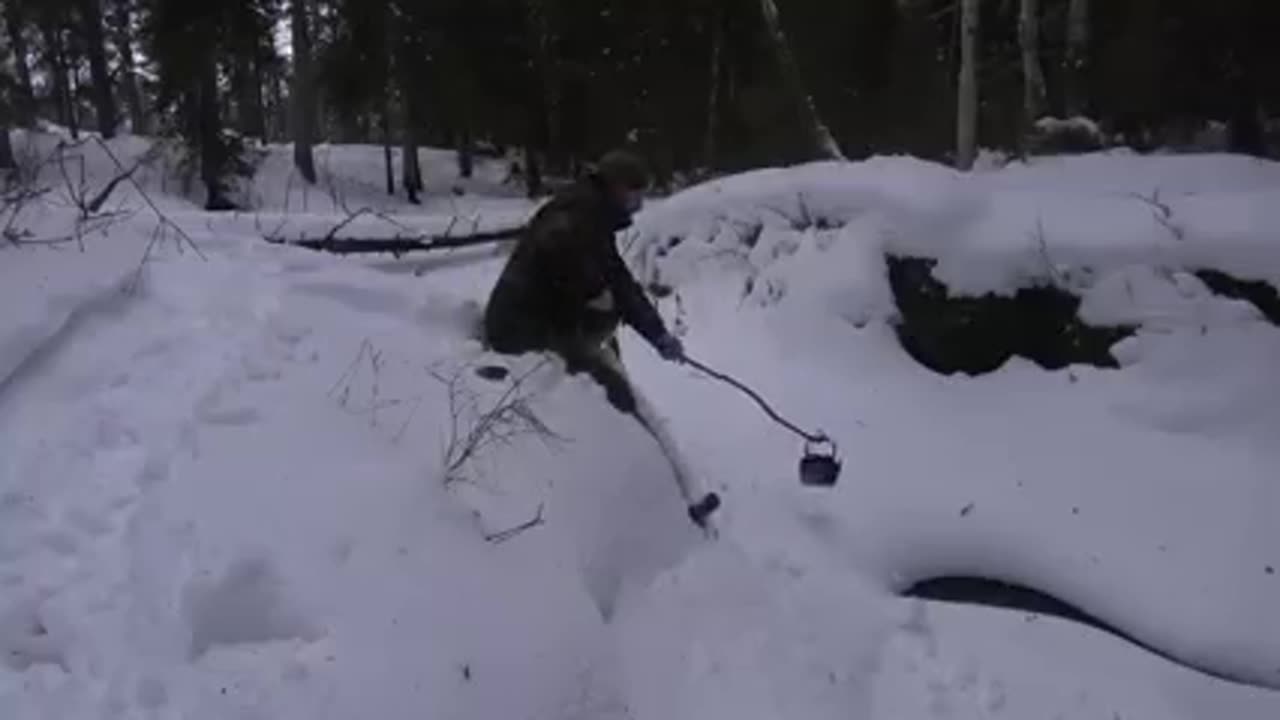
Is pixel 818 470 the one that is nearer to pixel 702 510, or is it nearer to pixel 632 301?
pixel 702 510

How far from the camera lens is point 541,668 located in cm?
356

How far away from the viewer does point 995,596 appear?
16.1ft

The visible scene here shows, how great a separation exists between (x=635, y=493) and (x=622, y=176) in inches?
58.0

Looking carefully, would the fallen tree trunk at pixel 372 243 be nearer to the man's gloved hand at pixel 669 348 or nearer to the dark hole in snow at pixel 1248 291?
the man's gloved hand at pixel 669 348

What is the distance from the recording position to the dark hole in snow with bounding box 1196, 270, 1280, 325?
6148 mm

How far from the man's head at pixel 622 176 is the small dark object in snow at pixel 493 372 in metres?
0.95

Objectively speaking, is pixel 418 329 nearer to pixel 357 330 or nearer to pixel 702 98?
pixel 357 330

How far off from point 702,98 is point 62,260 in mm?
15752

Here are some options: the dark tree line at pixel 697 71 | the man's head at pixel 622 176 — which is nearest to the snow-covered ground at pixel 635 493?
the man's head at pixel 622 176

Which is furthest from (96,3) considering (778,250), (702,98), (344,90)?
(778,250)

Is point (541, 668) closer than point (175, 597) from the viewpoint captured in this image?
No

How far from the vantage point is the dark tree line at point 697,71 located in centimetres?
1636

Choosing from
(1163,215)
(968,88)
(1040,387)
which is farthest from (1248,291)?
(968,88)

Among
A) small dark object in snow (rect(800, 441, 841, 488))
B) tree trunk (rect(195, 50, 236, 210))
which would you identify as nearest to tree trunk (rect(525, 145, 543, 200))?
tree trunk (rect(195, 50, 236, 210))
